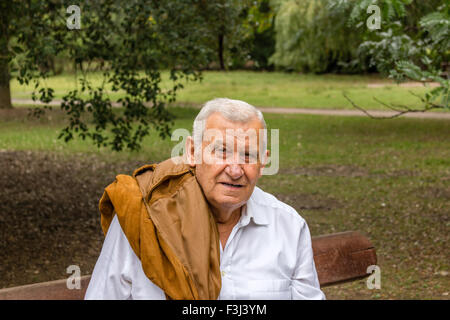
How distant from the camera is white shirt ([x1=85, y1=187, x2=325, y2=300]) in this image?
217cm

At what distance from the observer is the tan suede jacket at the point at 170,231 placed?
207 cm

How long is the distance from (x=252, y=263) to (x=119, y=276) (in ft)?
1.55

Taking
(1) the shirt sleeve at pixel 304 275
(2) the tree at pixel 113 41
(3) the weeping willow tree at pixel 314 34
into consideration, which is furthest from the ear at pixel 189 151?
(2) the tree at pixel 113 41

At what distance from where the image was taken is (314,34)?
832 inches

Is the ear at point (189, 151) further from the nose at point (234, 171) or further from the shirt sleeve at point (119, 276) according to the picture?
the shirt sleeve at point (119, 276)

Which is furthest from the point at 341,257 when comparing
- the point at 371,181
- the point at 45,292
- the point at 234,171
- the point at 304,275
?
the point at 371,181

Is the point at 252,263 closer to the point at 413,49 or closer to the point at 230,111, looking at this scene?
the point at 230,111

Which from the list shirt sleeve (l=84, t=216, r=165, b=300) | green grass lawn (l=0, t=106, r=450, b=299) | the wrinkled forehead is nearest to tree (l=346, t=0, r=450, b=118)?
green grass lawn (l=0, t=106, r=450, b=299)

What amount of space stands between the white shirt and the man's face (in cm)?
11

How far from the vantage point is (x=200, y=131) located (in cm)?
231

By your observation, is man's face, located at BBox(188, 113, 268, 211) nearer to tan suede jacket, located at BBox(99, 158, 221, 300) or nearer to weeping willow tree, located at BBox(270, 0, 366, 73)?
tan suede jacket, located at BBox(99, 158, 221, 300)

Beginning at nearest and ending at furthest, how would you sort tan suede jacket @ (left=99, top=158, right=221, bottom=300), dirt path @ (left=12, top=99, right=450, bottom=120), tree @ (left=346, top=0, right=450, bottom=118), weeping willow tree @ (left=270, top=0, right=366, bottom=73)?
tan suede jacket @ (left=99, top=158, right=221, bottom=300) < tree @ (left=346, top=0, right=450, bottom=118) < weeping willow tree @ (left=270, top=0, right=366, bottom=73) < dirt path @ (left=12, top=99, right=450, bottom=120)

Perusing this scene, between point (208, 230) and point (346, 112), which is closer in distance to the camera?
point (208, 230)

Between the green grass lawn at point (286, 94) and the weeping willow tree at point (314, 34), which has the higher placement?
the weeping willow tree at point (314, 34)
